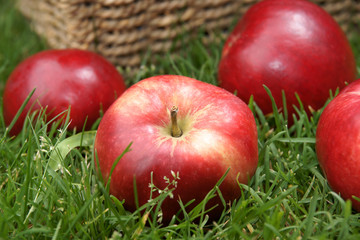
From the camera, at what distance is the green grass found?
4.09 feet

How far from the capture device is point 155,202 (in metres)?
1.26

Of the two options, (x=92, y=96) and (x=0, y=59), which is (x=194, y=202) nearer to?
(x=92, y=96)

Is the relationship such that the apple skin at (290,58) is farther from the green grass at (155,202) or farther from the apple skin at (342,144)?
the apple skin at (342,144)

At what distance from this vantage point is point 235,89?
1808mm

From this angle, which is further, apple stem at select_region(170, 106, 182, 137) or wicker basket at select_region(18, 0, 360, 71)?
wicker basket at select_region(18, 0, 360, 71)

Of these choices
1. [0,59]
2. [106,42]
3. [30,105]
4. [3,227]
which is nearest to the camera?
[3,227]

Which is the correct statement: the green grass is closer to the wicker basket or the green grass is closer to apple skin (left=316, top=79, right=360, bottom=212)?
apple skin (left=316, top=79, right=360, bottom=212)

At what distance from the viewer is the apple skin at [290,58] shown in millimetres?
1715

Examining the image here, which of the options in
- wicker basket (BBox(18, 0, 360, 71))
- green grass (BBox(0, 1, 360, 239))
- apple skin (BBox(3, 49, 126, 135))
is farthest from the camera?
wicker basket (BBox(18, 0, 360, 71))

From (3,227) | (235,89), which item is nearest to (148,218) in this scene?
(3,227)

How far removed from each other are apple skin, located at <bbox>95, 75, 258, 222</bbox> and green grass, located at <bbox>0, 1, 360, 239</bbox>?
5 centimetres

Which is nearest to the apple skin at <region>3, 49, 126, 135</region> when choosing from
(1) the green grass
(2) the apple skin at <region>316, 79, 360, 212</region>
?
(1) the green grass

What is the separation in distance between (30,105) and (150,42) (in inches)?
26.4

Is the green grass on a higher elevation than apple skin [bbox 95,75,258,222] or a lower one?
lower
